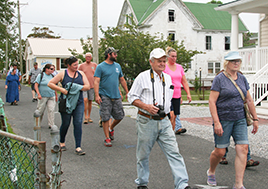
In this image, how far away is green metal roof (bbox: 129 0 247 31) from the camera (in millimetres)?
34213

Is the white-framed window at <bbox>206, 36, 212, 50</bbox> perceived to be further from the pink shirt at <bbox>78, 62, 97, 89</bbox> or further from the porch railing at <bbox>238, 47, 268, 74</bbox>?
the pink shirt at <bbox>78, 62, 97, 89</bbox>

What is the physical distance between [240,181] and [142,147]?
1.30m

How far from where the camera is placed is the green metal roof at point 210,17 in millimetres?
36125

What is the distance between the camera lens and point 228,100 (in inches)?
166

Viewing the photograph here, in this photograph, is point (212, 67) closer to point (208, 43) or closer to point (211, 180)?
point (208, 43)

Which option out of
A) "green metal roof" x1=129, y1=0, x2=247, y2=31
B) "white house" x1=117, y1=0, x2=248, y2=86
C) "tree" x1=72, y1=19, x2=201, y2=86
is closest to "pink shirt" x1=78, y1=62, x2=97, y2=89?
"tree" x1=72, y1=19, x2=201, y2=86

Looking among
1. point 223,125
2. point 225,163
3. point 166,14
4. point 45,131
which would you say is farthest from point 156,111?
point 166,14

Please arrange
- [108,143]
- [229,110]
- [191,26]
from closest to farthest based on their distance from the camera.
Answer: [229,110], [108,143], [191,26]

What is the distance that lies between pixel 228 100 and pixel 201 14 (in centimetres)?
3487

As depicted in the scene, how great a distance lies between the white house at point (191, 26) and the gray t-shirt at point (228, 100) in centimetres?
2916

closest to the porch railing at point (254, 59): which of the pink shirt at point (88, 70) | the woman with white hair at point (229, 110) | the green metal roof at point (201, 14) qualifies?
the pink shirt at point (88, 70)

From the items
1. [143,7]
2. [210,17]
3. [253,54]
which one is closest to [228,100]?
[253,54]

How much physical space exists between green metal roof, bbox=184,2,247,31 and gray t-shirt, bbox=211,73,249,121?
32731mm

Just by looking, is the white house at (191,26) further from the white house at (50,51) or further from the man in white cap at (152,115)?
the man in white cap at (152,115)
